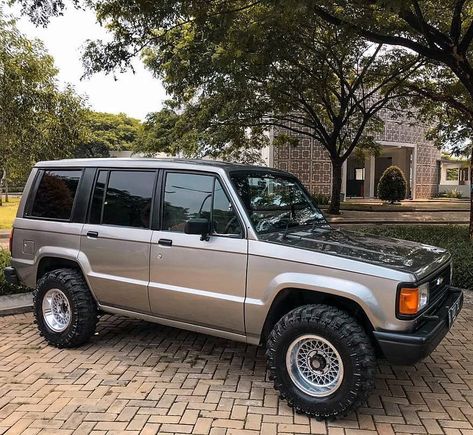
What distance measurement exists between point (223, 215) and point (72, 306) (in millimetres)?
1854

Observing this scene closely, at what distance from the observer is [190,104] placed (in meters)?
17.1

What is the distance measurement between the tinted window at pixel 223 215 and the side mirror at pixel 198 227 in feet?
0.37

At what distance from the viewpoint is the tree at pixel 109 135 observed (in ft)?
134

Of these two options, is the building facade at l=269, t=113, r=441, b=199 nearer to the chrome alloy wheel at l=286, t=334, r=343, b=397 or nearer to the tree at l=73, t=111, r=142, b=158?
the tree at l=73, t=111, r=142, b=158

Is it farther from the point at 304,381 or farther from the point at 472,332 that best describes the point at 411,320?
Answer: the point at 472,332

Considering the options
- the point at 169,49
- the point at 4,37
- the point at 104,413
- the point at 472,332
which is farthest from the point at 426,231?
the point at 4,37

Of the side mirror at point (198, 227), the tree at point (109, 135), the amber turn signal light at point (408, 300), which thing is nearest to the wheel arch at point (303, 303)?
the amber turn signal light at point (408, 300)

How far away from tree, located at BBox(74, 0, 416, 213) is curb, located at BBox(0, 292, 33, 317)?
4332 mm

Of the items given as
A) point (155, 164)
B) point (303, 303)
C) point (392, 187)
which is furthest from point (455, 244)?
point (392, 187)

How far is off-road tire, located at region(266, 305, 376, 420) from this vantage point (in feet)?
10.9

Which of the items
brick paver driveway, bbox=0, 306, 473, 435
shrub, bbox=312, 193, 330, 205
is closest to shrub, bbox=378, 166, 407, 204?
shrub, bbox=312, 193, 330, 205

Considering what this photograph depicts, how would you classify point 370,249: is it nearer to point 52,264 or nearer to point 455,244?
point 52,264

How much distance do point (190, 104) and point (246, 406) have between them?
14.6 m

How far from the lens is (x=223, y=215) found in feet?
13.1
